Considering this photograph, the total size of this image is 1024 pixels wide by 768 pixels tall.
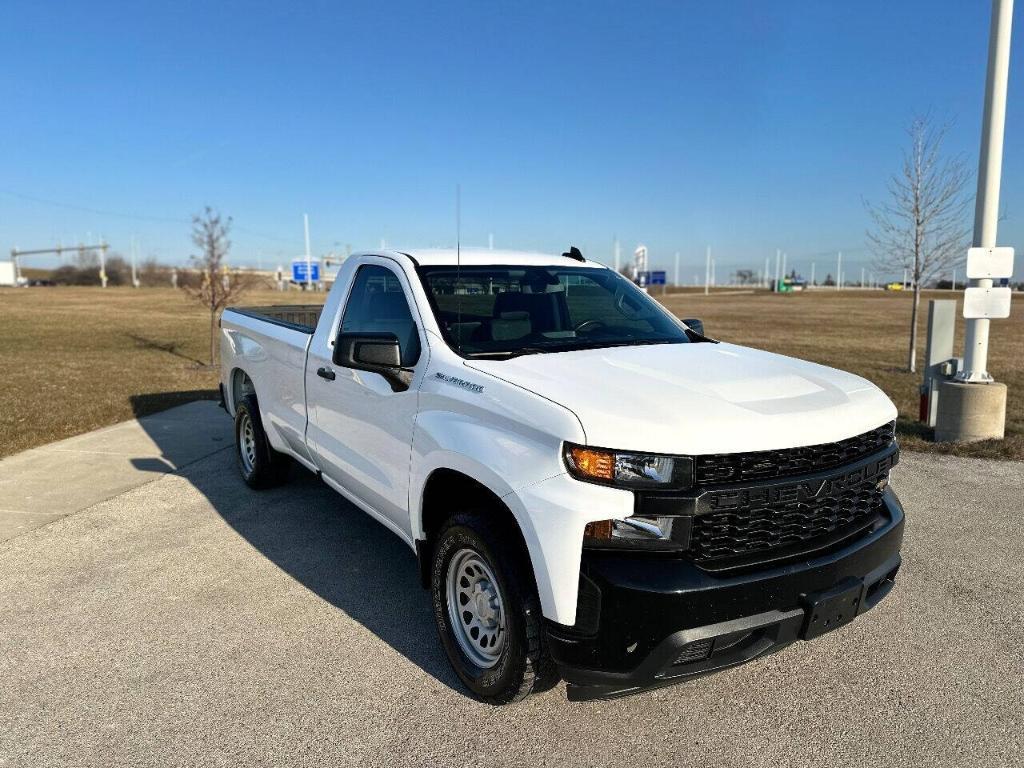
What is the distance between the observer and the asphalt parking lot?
2891 mm

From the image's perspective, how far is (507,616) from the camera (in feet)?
9.38

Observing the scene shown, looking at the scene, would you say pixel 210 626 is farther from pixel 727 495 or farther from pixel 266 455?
pixel 727 495

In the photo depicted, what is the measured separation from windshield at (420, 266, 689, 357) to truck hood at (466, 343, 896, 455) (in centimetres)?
29

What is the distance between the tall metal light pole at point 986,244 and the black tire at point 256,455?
22.2 ft

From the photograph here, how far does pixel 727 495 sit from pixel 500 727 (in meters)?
1.33

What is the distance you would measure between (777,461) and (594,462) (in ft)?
2.23

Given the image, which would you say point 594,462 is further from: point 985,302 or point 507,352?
point 985,302

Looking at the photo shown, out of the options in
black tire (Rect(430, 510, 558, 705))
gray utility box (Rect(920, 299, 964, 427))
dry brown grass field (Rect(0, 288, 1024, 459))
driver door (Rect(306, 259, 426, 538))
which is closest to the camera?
black tire (Rect(430, 510, 558, 705))

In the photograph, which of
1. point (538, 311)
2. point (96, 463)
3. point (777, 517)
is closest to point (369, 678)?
point (777, 517)

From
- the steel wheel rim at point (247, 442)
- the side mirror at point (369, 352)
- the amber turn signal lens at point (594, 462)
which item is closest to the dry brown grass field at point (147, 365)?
the steel wheel rim at point (247, 442)

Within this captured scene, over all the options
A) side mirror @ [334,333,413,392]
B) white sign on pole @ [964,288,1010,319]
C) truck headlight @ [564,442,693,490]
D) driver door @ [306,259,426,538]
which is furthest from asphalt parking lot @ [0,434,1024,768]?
white sign on pole @ [964,288,1010,319]

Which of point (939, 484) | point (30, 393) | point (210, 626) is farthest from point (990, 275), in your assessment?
point (30, 393)

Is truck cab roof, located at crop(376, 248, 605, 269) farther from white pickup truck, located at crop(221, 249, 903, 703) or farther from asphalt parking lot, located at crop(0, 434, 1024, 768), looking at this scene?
asphalt parking lot, located at crop(0, 434, 1024, 768)

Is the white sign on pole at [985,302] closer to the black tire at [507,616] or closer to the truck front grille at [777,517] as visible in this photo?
the truck front grille at [777,517]
